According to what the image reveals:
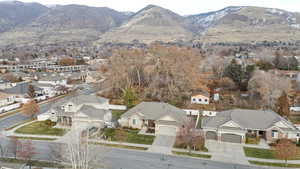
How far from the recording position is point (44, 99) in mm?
49062

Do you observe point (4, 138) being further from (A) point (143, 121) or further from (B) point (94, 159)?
(A) point (143, 121)

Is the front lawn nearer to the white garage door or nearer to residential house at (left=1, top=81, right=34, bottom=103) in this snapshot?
the white garage door

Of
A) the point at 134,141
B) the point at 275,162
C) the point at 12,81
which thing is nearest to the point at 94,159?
the point at 134,141

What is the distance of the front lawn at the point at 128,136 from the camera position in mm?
28344

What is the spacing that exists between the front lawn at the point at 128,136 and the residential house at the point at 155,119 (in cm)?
158

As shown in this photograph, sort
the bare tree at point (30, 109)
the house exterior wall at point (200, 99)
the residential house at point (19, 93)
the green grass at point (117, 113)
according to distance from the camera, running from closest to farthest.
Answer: the bare tree at point (30, 109) < the green grass at point (117, 113) < the house exterior wall at point (200, 99) < the residential house at point (19, 93)

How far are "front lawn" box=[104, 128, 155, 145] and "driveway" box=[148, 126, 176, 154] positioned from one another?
0.86 metres

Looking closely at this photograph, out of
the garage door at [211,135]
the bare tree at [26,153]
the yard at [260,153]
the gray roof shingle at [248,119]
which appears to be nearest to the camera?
the bare tree at [26,153]

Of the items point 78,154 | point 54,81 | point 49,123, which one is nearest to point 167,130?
point 78,154

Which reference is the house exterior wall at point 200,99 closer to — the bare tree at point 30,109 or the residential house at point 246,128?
the residential house at point 246,128

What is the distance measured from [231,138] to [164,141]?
26.1 feet

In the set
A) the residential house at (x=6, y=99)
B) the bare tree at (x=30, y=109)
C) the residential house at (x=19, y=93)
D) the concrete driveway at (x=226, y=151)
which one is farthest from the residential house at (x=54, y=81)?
the concrete driveway at (x=226, y=151)

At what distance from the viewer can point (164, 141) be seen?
93.0ft

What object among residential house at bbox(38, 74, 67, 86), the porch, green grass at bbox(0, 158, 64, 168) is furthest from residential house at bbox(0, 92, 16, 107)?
green grass at bbox(0, 158, 64, 168)
